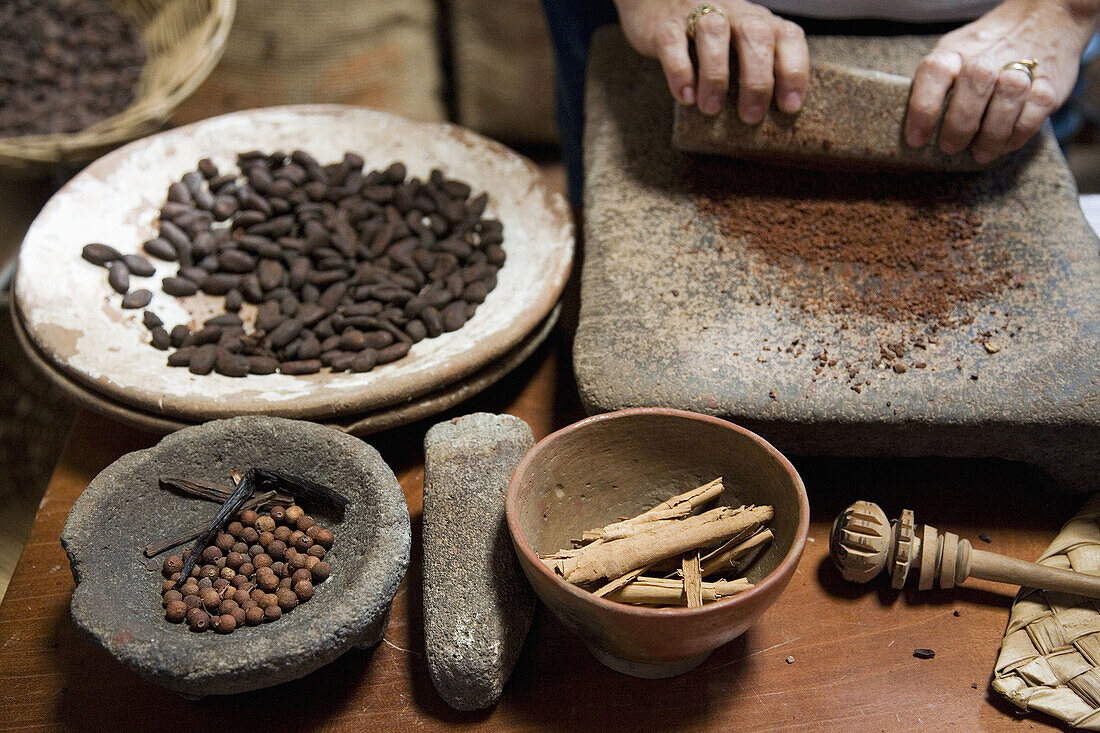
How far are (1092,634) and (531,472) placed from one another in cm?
78

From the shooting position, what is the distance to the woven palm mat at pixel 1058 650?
3.64 feet

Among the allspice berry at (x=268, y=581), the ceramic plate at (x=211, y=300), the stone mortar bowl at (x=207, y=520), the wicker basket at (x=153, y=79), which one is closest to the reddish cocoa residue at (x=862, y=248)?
the ceramic plate at (x=211, y=300)

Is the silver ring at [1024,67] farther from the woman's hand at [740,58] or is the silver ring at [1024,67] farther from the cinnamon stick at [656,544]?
the cinnamon stick at [656,544]

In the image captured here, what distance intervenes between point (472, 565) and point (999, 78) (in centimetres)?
118

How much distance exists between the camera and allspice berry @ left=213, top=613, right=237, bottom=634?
3.64ft

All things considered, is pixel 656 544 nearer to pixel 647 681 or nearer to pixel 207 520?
pixel 647 681

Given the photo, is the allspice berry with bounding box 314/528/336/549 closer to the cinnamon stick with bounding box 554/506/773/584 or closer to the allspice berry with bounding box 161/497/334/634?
the allspice berry with bounding box 161/497/334/634

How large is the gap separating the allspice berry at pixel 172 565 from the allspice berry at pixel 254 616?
0.45 ft

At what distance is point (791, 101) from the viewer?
1.50 meters

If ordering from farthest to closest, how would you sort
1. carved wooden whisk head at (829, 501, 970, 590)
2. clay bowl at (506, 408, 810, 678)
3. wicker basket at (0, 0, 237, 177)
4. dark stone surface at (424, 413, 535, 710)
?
1. wicker basket at (0, 0, 237, 177)
2. carved wooden whisk head at (829, 501, 970, 590)
3. dark stone surface at (424, 413, 535, 710)
4. clay bowl at (506, 408, 810, 678)

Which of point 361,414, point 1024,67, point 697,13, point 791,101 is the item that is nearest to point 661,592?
point 361,414

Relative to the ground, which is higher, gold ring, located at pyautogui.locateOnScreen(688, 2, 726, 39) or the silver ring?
gold ring, located at pyautogui.locateOnScreen(688, 2, 726, 39)

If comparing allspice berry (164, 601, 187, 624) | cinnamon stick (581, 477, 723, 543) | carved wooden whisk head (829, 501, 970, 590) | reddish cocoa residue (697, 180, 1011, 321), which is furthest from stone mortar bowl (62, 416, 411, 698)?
reddish cocoa residue (697, 180, 1011, 321)

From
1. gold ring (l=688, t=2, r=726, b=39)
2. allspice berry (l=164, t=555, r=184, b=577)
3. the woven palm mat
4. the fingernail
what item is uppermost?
gold ring (l=688, t=2, r=726, b=39)
